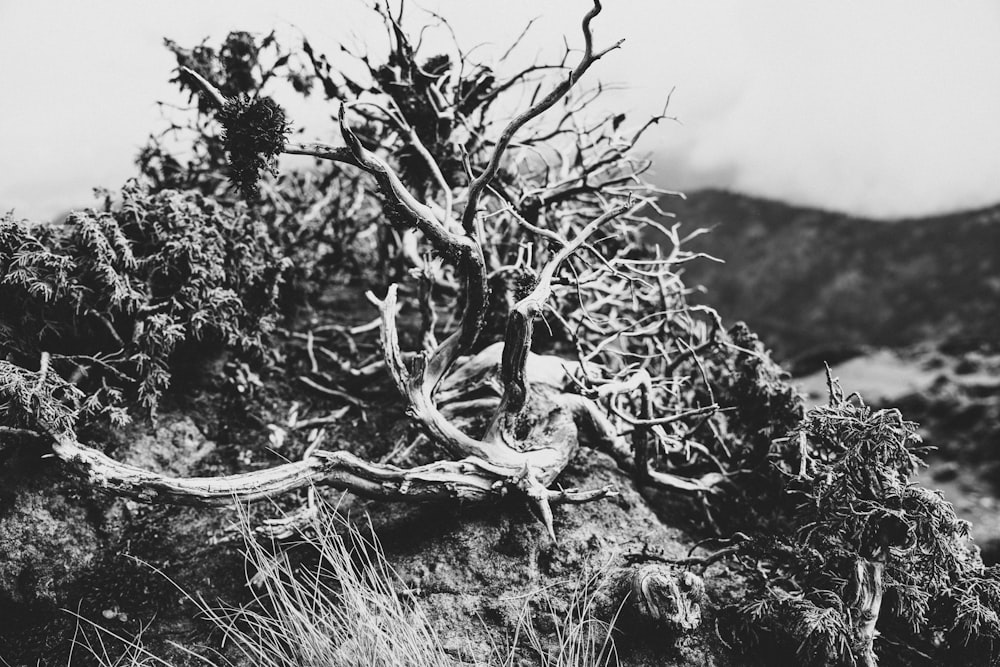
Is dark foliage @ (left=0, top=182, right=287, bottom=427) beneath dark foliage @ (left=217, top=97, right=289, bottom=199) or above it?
beneath

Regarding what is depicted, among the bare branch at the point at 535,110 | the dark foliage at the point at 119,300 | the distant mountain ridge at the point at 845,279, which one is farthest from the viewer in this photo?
the distant mountain ridge at the point at 845,279

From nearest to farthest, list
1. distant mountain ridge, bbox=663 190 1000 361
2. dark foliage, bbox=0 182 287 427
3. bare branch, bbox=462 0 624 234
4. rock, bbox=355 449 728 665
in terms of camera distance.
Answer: bare branch, bbox=462 0 624 234
rock, bbox=355 449 728 665
dark foliage, bbox=0 182 287 427
distant mountain ridge, bbox=663 190 1000 361

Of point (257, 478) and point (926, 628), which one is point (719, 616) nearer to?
point (926, 628)

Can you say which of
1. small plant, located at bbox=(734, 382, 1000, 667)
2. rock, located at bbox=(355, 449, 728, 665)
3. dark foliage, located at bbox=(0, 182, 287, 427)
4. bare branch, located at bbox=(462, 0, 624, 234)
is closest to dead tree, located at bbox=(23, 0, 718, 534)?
bare branch, located at bbox=(462, 0, 624, 234)

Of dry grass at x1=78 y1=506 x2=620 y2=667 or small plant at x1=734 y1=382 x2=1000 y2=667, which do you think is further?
small plant at x1=734 y1=382 x2=1000 y2=667

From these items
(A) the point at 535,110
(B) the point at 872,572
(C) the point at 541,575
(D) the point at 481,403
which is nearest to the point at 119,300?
(D) the point at 481,403

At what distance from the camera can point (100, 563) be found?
9.96 feet

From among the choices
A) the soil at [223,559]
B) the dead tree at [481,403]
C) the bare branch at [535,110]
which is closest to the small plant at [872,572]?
the soil at [223,559]

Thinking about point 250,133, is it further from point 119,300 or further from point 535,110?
point 119,300

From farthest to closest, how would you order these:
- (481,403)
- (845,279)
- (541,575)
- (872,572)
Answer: (845,279), (481,403), (541,575), (872,572)

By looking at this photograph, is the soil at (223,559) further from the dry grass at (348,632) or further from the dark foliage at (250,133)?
the dark foliage at (250,133)

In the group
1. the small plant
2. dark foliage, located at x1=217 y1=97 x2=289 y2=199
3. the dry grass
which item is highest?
dark foliage, located at x1=217 y1=97 x2=289 y2=199

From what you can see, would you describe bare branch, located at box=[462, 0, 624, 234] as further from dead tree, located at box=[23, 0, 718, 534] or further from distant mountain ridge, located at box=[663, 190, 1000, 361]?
distant mountain ridge, located at box=[663, 190, 1000, 361]

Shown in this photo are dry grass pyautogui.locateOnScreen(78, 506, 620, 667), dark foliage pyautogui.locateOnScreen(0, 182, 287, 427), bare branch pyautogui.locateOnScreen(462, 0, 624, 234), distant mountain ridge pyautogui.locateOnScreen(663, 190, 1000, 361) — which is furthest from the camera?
distant mountain ridge pyautogui.locateOnScreen(663, 190, 1000, 361)
